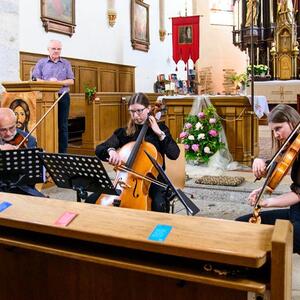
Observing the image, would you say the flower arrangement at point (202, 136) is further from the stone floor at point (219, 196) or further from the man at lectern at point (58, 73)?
the man at lectern at point (58, 73)

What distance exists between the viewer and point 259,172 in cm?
272

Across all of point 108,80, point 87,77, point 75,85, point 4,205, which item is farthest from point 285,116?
point 108,80

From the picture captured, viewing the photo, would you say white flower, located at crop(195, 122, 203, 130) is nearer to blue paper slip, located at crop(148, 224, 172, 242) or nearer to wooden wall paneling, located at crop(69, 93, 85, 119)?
wooden wall paneling, located at crop(69, 93, 85, 119)

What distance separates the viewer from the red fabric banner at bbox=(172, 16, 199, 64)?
39.7ft

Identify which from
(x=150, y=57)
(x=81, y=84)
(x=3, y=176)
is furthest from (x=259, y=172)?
(x=150, y=57)

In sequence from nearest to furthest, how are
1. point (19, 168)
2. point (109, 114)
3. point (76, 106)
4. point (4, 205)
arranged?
1. point (4, 205)
2. point (19, 168)
3. point (109, 114)
4. point (76, 106)

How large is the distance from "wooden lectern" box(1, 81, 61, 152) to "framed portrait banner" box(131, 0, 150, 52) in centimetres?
709

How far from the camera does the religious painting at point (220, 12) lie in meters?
16.9

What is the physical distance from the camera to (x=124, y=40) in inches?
466

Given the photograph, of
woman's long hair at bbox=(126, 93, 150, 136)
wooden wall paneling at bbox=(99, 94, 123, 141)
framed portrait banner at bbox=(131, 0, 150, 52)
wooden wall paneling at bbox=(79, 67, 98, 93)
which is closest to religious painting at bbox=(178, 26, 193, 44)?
framed portrait banner at bbox=(131, 0, 150, 52)

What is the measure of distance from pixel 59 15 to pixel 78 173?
7134mm

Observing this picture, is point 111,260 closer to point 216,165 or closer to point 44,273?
point 44,273

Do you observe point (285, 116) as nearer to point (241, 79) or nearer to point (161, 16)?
point (241, 79)

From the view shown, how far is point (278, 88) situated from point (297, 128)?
755cm
